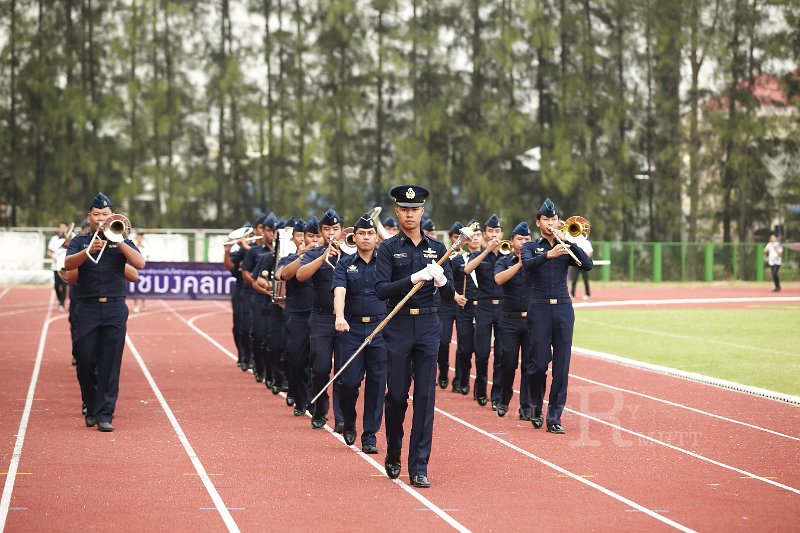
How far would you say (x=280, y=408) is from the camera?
576 inches

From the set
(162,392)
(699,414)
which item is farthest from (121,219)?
(699,414)

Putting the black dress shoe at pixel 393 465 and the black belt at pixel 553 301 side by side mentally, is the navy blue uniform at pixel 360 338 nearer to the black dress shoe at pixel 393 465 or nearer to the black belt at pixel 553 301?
the black dress shoe at pixel 393 465

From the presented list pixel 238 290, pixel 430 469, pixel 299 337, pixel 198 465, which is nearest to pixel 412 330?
pixel 430 469

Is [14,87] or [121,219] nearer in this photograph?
[121,219]

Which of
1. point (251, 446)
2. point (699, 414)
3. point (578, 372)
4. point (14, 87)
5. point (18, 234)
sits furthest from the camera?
point (14, 87)

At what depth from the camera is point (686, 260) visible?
54875 mm

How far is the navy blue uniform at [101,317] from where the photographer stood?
42.1ft

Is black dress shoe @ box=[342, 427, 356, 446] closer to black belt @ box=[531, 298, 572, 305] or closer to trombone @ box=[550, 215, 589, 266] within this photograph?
black belt @ box=[531, 298, 572, 305]

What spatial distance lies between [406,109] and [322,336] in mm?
45828

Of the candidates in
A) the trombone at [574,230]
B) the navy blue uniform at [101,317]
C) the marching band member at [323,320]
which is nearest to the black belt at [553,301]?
the trombone at [574,230]

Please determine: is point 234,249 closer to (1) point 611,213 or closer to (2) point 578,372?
(2) point 578,372

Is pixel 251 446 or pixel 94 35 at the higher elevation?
pixel 94 35

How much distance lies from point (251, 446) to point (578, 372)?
8.00 m

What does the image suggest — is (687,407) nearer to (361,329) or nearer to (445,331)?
(445,331)
